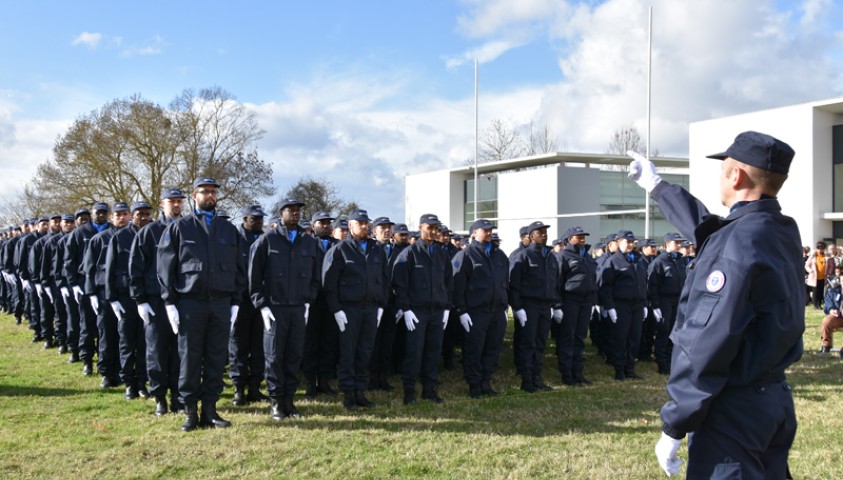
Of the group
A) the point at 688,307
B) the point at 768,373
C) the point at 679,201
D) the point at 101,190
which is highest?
the point at 101,190

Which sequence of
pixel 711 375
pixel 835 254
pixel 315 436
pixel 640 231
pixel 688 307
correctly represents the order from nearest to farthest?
pixel 711 375 → pixel 688 307 → pixel 315 436 → pixel 835 254 → pixel 640 231

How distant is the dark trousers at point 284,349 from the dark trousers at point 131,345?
193 cm

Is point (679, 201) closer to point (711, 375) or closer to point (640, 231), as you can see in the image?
point (711, 375)

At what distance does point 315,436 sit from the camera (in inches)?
259

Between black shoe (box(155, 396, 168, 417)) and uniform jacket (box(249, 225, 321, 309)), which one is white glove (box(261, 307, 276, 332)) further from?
black shoe (box(155, 396, 168, 417))

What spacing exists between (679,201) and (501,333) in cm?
602

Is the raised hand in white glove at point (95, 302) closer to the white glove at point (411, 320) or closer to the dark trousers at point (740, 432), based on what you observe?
the white glove at point (411, 320)

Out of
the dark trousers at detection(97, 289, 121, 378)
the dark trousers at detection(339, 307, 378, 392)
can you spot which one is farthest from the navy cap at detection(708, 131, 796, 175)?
the dark trousers at detection(97, 289, 121, 378)

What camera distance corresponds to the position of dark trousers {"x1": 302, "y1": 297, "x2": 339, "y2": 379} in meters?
8.94

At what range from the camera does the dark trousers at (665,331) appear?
11.2 m

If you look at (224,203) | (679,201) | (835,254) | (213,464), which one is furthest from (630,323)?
(224,203)

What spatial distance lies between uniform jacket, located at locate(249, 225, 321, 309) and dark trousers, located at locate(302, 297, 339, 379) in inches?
59.7

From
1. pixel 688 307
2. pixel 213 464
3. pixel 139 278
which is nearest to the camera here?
pixel 688 307

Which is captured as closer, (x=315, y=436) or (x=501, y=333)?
(x=315, y=436)
